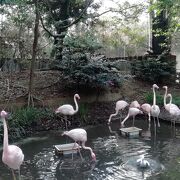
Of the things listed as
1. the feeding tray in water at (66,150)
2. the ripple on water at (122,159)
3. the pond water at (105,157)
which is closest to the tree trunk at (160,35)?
the pond water at (105,157)

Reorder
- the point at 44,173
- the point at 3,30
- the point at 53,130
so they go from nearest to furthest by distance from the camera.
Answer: the point at 44,173 < the point at 53,130 < the point at 3,30

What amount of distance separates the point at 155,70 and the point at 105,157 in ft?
26.9

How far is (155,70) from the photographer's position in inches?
598

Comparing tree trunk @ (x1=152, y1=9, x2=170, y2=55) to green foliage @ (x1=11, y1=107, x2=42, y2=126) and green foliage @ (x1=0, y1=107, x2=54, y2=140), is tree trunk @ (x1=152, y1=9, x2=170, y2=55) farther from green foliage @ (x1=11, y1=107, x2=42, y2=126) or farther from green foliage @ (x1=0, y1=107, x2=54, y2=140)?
green foliage @ (x1=11, y1=107, x2=42, y2=126)

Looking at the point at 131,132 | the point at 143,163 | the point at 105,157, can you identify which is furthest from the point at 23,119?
the point at 143,163

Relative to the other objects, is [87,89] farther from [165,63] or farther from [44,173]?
[44,173]

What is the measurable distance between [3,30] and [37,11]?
6.34 feet

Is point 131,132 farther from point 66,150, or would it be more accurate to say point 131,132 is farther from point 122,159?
point 66,150

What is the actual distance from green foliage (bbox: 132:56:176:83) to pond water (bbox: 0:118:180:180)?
508 centimetres

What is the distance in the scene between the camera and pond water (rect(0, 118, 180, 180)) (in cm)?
660

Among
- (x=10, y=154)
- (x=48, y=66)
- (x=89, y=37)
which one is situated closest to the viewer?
(x=10, y=154)

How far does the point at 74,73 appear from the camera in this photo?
39.8ft

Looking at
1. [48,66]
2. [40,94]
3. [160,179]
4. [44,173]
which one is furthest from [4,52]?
[160,179]

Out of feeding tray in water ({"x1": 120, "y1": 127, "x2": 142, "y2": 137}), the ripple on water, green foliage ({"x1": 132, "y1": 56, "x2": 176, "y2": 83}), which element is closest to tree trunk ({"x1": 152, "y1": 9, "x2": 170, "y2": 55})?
green foliage ({"x1": 132, "y1": 56, "x2": 176, "y2": 83})
